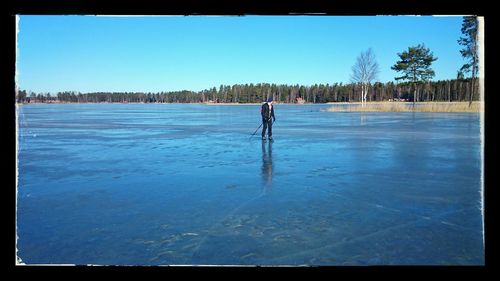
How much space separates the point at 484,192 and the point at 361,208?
Answer: 189 centimetres

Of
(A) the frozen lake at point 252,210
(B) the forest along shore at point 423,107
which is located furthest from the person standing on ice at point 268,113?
(B) the forest along shore at point 423,107

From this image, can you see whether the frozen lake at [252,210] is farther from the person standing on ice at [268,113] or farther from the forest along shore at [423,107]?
the forest along shore at [423,107]

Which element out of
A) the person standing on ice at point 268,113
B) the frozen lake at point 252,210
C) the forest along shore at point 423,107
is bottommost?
the frozen lake at point 252,210

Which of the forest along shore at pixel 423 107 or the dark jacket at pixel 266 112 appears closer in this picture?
the dark jacket at pixel 266 112

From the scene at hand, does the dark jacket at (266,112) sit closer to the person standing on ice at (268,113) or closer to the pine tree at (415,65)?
the person standing on ice at (268,113)

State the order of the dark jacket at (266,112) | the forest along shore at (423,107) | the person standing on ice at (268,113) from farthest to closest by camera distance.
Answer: the forest along shore at (423,107)
the dark jacket at (266,112)
the person standing on ice at (268,113)

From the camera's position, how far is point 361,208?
194 inches

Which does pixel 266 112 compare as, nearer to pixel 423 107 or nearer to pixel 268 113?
Answer: pixel 268 113

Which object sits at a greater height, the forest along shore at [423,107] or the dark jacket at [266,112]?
the forest along shore at [423,107]

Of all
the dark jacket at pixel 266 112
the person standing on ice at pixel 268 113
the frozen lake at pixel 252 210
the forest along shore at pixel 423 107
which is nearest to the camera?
the frozen lake at pixel 252 210

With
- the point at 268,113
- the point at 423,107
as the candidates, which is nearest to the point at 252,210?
the point at 268,113
